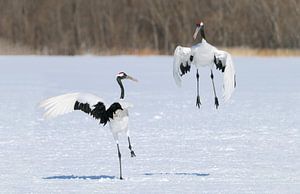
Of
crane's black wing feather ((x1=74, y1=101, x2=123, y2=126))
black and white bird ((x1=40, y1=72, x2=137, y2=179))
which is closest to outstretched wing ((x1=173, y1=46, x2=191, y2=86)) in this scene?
black and white bird ((x1=40, y1=72, x2=137, y2=179))

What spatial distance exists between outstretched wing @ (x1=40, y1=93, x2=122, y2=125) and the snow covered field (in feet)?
1.10

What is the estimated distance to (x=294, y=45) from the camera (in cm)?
3941

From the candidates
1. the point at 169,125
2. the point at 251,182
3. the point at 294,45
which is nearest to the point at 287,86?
the point at 169,125

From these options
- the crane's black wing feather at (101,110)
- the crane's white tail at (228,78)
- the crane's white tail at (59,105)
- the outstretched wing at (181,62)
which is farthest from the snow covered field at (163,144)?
the outstretched wing at (181,62)

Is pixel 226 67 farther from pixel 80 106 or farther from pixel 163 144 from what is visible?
pixel 163 144

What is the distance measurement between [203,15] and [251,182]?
119 ft

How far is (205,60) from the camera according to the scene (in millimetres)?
7395

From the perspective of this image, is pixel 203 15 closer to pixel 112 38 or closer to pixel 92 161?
pixel 112 38

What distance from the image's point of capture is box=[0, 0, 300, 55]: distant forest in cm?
4100

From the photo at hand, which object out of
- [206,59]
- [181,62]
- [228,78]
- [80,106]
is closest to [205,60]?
[206,59]

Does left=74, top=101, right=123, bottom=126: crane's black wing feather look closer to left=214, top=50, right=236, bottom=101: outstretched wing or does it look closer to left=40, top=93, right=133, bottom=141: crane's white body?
left=40, top=93, right=133, bottom=141: crane's white body

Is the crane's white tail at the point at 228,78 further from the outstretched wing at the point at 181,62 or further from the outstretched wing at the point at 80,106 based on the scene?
the outstretched wing at the point at 80,106

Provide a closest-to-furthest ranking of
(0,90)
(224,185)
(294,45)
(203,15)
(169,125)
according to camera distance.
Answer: (224,185) → (169,125) → (0,90) → (294,45) → (203,15)

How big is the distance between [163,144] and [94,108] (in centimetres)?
274
